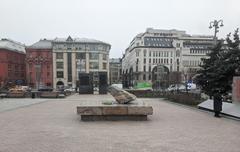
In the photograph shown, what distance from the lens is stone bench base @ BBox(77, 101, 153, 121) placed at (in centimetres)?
1330

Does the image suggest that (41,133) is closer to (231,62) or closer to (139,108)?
(139,108)

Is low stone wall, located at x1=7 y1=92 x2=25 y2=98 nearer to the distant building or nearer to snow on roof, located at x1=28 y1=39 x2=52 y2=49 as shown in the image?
snow on roof, located at x1=28 y1=39 x2=52 y2=49

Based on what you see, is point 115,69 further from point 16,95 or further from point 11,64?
point 16,95

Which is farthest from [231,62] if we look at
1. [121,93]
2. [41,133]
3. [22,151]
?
[22,151]

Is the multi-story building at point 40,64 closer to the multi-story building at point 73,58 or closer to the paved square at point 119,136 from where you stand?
the multi-story building at point 73,58

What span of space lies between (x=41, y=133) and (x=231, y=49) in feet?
49.6

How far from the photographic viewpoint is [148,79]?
115500mm

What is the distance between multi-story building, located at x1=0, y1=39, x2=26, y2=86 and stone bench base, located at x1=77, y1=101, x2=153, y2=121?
72497 mm

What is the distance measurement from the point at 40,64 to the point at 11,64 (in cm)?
841

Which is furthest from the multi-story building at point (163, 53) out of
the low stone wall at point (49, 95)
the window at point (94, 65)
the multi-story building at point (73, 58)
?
the low stone wall at point (49, 95)

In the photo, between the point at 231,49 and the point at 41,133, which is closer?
the point at 41,133

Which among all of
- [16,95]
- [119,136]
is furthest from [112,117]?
[16,95]

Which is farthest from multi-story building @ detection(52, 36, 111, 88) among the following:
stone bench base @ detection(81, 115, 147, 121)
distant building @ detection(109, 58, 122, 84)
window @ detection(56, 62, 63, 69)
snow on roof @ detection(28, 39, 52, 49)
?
stone bench base @ detection(81, 115, 147, 121)

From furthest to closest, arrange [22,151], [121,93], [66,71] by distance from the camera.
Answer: [66,71] → [121,93] → [22,151]
